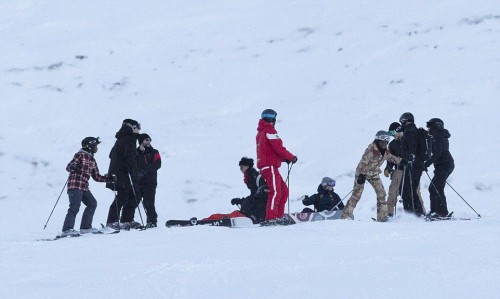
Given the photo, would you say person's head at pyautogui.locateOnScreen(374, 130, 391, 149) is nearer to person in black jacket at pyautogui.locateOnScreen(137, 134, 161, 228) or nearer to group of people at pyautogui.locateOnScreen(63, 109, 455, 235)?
group of people at pyautogui.locateOnScreen(63, 109, 455, 235)

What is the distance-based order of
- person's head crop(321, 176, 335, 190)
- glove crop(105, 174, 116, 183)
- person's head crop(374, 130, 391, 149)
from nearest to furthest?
glove crop(105, 174, 116, 183) → person's head crop(374, 130, 391, 149) → person's head crop(321, 176, 335, 190)

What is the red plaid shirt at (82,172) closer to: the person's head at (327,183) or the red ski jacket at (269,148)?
the red ski jacket at (269,148)

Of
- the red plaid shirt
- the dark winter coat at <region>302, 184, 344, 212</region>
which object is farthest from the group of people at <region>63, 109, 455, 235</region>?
the dark winter coat at <region>302, 184, 344, 212</region>

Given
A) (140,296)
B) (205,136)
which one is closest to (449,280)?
(140,296)

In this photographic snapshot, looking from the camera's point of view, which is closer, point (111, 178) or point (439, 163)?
point (111, 178)

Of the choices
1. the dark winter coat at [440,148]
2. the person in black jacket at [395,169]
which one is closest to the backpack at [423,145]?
the dark winter coat at [440,148]

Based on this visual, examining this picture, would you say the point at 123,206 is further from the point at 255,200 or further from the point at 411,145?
the point at 411,145

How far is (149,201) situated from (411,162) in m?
4.28

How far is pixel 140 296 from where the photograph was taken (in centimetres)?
552

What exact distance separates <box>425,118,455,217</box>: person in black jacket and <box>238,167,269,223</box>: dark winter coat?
8.64 feet

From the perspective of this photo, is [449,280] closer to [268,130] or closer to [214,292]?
[214,292]

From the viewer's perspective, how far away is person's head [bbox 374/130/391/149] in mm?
11250

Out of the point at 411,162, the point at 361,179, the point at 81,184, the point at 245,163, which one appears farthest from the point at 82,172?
the point at 411,162

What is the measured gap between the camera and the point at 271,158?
10.3 meters
